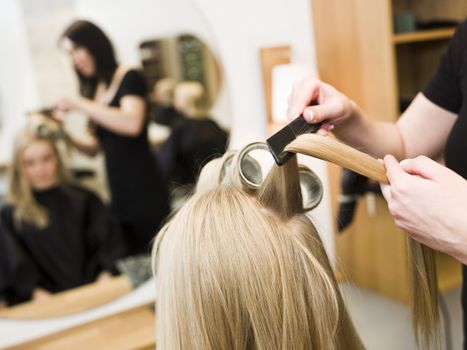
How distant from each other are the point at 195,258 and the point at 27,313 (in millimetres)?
1162

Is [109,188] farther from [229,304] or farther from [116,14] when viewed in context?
[229,304]

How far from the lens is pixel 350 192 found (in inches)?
68.2

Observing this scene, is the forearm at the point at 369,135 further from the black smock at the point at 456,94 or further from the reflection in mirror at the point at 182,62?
the reflection in mirror at the point at 182,62

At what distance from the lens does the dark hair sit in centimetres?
160

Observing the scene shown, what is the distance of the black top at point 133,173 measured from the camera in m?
1.69

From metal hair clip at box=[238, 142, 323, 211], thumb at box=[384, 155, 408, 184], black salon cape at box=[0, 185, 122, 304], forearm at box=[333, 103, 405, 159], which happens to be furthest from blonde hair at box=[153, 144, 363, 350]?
black salon cape at box=[0, 185, 122, 304]

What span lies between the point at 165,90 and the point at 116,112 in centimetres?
20

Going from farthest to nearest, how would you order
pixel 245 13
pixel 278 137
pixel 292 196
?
pixel 245 13, pixel 292 196, pixel 278 137

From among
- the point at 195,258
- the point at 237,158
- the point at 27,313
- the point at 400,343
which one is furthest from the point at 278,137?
the point at 400,343

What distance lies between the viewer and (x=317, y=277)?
0.74 metres

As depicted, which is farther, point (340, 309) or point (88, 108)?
point (88, 108)

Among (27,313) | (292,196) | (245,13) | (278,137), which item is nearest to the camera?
(278,137)

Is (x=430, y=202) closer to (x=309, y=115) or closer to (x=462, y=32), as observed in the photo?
(x=309, y=115)

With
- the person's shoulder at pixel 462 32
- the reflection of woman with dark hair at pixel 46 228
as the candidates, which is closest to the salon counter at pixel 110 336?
the reflection of woman with dark hair at pixel 46 228
